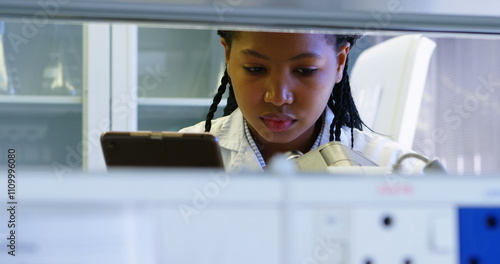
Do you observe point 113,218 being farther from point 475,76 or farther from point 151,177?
point 475,76

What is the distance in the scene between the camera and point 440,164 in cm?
49

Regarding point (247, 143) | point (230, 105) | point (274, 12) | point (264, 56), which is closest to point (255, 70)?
point (264, 56)

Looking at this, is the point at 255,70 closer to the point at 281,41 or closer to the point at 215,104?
the point at 281,41

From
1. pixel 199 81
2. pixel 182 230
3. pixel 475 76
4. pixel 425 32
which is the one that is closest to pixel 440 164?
pixel 425 32

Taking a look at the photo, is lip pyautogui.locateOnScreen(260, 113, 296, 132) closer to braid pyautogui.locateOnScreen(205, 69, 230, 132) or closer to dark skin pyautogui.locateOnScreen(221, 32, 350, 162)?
dark skin pyautogui.locateOnScreen(221, 32, 350, 162)

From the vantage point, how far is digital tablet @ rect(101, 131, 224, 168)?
2.44 ft

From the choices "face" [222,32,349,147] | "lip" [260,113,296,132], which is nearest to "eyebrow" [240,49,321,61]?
"face" [222,32,349,147]

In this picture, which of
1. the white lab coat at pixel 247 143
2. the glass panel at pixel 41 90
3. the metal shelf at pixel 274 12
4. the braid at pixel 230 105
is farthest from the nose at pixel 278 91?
the glass panel at pixel 41 90

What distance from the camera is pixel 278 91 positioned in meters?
1.24

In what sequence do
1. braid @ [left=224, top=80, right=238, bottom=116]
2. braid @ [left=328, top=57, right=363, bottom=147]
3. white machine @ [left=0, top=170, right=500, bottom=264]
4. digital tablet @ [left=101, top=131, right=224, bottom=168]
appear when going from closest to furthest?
1. white machine @ [left=0, top=170, right=500, bottom=264]
2. digital tablet @ [left=101, top=131, right=224, bottom=168]
3. braid @ [left=328, top=57, right=363, bottom=147]
4. braid @ [left=224, top=80, right=238, bottom=116]

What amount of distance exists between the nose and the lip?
0.03m

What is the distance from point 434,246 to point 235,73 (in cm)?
99

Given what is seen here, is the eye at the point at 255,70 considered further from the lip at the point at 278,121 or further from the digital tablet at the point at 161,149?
the digital tablet at the point at 161,149

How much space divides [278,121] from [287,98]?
58 millimetres
